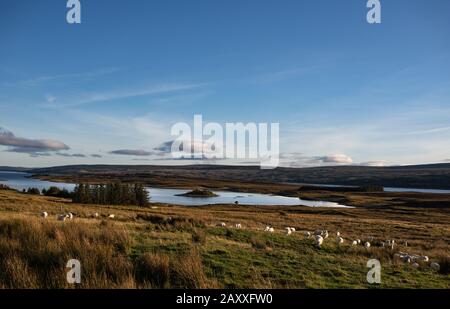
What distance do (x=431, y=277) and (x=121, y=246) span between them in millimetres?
8374

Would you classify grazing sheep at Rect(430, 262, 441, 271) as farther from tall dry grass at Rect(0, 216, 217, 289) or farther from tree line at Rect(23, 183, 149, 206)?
tree line at Rect(23, 183, 149, 206)

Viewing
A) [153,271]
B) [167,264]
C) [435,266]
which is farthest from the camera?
[435,266]

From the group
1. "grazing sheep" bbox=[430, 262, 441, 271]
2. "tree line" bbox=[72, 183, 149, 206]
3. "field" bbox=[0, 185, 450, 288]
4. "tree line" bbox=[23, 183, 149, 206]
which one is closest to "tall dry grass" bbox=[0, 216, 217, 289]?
"field" bbox=[0, 185, 450, 288]

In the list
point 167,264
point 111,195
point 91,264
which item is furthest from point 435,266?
point 111,195

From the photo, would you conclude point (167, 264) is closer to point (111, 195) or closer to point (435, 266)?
point (435, 266)

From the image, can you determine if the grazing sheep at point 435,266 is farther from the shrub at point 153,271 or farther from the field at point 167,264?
the shrub at point 153,271

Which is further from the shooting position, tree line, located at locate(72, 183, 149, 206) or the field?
tree line, located at locate(72, 183, 149, 206)

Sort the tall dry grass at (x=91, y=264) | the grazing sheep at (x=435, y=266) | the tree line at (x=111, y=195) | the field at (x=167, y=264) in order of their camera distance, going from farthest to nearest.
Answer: the tree line at (x=111, y=195), the grazing sheep at (x=435, y=266), the field at (x=167, y=264), the tall dry grass at (x=91, y=264)

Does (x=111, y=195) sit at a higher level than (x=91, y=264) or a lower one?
lower

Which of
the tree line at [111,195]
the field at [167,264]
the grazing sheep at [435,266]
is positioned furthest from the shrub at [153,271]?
the tree line at [111,195]

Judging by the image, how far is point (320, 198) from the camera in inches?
4422

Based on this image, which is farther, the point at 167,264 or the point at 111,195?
the point at 111,195
